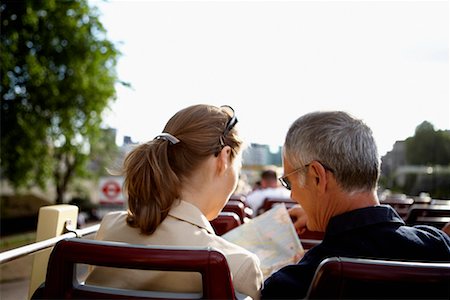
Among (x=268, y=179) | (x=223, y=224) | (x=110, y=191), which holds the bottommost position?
(x=110, y=191)

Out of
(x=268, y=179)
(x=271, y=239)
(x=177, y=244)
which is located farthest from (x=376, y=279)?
(x=268, y=179)

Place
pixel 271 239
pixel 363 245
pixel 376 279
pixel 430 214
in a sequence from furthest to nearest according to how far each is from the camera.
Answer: pixel 430 214, pixel 271 239, pixel 363 245, pixel 376 279

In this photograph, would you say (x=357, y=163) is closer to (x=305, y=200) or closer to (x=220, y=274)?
(x=305, y=200)

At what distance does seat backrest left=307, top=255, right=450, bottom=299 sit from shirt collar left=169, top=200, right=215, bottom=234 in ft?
1.75

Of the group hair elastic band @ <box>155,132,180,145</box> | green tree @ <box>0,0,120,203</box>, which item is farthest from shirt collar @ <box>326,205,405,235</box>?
green tree @ <box>0,0,120,203</box>

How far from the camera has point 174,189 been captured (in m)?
1.88

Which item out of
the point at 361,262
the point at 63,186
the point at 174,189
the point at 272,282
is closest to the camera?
the point at 361,262

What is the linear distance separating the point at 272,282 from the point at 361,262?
1.42 ft

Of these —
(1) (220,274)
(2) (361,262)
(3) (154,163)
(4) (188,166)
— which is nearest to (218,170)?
(4) (188,166)

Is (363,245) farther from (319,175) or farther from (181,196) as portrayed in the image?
(181,196)

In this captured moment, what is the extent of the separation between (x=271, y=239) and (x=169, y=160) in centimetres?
81

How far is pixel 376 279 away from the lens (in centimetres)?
136

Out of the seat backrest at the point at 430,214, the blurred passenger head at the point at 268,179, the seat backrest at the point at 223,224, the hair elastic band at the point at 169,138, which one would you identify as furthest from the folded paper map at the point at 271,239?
the blurred passenger head at the point at 268,179

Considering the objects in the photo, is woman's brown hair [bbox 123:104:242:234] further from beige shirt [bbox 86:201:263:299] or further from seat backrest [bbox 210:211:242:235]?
seat backrest [bbox 210:211:242:235]
